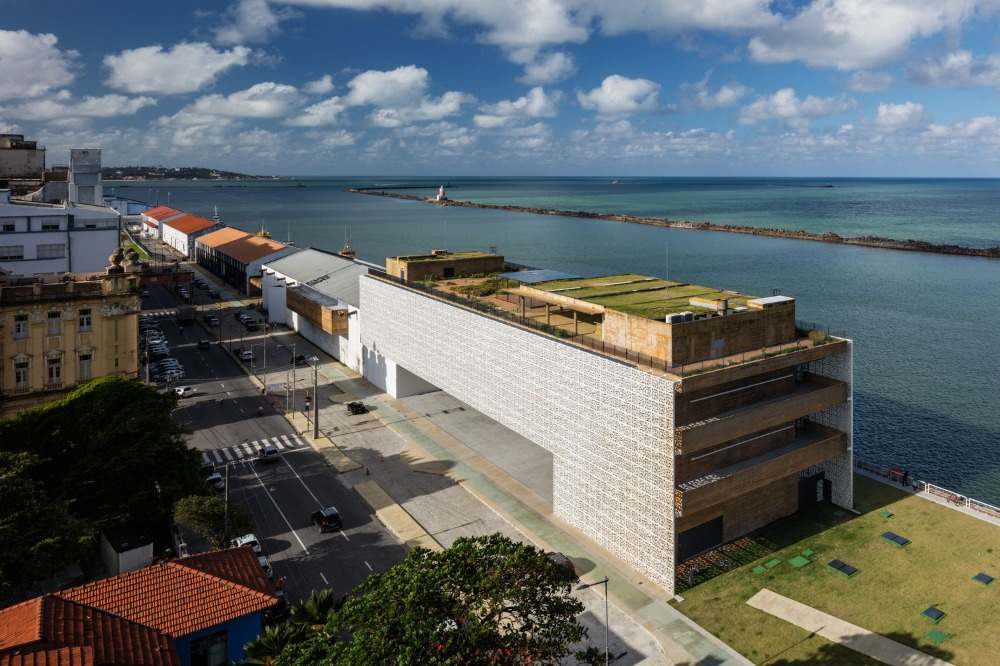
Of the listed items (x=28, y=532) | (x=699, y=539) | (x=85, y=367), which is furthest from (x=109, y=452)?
(x=699, y=539)

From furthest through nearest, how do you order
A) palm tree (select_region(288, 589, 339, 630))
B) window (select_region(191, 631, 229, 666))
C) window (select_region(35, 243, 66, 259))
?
window (select_region(35, 243, 66, 259)) → window (select_region(191, 631, 229, 666)) → palm tree (select_region(288, 589, 339, 630))

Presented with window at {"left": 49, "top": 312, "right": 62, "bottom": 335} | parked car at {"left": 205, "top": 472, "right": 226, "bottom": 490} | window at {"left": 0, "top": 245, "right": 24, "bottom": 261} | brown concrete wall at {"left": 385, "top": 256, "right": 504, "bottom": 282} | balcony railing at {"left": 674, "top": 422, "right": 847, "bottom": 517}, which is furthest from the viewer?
window at {"left": 0, "top": 245, "right": 24, "bottom": 261}

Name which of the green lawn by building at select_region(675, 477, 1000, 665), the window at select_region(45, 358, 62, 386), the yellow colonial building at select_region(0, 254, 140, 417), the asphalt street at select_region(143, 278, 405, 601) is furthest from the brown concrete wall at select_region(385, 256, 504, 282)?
the green lawn by building at select_region(675, 477, 1000, 665)

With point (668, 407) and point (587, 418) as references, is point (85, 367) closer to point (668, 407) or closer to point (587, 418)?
point (587, 418)

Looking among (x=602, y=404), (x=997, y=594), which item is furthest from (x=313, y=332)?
(x=997, y=594)

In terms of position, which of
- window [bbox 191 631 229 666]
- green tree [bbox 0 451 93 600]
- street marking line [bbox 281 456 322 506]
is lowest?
window [bbox 191 631 229 666]

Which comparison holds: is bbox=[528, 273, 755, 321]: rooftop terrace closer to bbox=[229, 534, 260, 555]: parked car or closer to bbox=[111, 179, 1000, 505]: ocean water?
bbox=[111, 179, 1000, 505]: ocean water

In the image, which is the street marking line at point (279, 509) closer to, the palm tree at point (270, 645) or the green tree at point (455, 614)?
the palm tree at point (270, 645)
